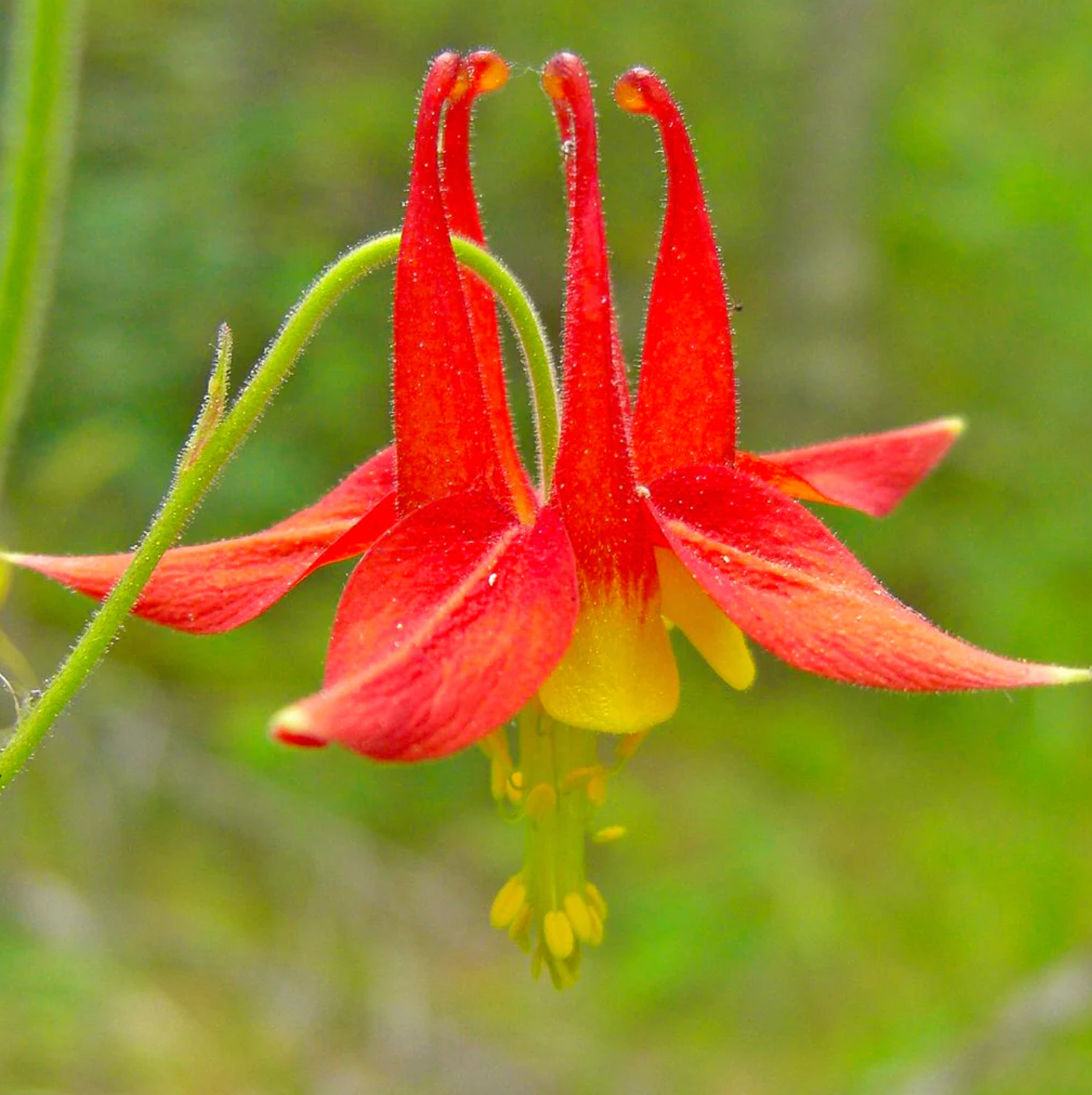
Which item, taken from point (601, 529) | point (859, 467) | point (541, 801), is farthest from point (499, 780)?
point (859, 467)

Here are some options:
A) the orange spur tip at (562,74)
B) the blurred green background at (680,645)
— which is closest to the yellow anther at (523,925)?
the orange spur tip at (562,74)

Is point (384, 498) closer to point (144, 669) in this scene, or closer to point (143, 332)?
point (143, 332)

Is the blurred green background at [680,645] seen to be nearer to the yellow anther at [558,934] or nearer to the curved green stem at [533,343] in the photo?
the yellow anther at [558,934]

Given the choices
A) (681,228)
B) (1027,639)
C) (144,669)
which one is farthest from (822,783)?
(681,228)

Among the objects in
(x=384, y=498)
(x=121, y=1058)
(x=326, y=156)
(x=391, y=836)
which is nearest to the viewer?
(x=384, y=498)

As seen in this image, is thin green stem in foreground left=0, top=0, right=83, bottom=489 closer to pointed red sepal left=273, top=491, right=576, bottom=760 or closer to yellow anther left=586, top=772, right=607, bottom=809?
pointed red sepal left=273, top=491, right=576, bottom=760

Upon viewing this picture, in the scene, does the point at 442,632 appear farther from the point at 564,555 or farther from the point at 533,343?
the point at 533,343
